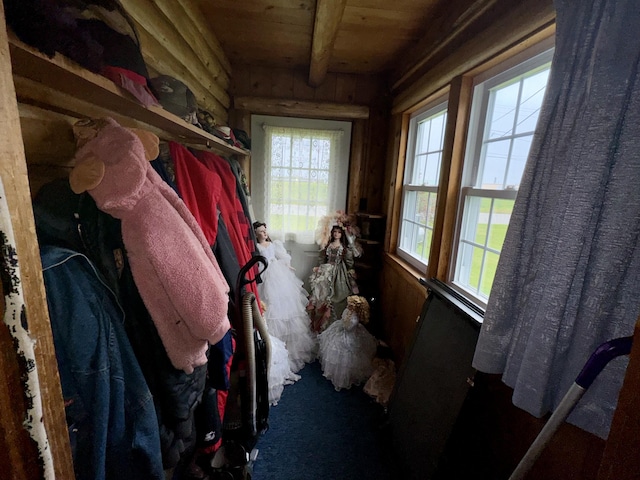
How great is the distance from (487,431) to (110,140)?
168cm

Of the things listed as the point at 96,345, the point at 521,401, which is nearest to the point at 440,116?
the point at 521,401

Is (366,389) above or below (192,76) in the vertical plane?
below

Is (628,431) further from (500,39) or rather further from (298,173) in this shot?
(298,173)

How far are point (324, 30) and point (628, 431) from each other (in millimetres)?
1836

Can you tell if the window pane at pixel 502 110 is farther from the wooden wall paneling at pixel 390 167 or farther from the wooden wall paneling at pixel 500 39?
the wooden wall paneling at pixel 390 167

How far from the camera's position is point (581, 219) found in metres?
0.66

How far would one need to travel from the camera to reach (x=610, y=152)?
638 millimetres

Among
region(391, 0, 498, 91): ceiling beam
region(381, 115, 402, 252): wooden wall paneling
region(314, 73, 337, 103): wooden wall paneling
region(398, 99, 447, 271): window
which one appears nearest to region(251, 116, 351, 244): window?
region(314, 73, 337, 103): wooden wall paneling

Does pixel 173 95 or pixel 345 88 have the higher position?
pixel 345 88

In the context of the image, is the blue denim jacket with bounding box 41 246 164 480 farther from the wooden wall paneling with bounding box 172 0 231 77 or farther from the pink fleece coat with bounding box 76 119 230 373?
the wooden wall paneling with bounding box 172 0 231 77

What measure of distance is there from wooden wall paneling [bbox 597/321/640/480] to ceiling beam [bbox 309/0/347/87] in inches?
61.3

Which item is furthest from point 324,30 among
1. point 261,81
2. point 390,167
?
point 390,167

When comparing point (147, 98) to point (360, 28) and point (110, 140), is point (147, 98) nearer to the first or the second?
point (110, 140)

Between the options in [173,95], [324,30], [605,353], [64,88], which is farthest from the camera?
[324,30]
